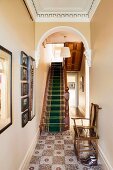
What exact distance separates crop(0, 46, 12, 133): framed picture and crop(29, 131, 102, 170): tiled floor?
1.49 meters

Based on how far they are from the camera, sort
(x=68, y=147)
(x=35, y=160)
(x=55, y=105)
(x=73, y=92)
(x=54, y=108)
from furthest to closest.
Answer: (x=73, y=92), (x=55, y=105), (x=54, y=108), (x=68, y=147), (x=35, y=160)

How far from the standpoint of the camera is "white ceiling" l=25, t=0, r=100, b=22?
3439 mm

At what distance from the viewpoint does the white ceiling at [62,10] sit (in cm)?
344

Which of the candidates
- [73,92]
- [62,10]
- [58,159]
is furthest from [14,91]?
[73,92]

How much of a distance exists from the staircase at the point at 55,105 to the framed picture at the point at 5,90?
3.36 meters

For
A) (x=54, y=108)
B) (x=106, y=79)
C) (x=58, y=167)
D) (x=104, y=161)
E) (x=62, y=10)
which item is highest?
(x=62, y=10)

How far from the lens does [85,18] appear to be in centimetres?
405

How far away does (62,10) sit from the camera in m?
3.84

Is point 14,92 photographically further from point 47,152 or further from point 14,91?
point 47,152

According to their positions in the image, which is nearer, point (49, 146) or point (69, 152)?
point (69, 152)

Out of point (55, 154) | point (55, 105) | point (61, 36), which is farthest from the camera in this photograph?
point (61, 36)

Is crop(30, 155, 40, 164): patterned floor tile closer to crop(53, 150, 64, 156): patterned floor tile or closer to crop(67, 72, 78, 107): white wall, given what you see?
crop(53, 150, 64, 156): patterned floor tile

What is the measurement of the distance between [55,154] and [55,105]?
2.50 m

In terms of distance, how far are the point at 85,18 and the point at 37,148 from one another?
295 cm
